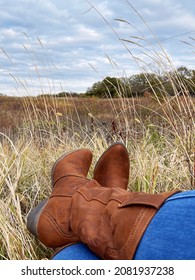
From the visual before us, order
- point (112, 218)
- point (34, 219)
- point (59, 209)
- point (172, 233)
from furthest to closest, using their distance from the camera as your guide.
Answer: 1. point (34, 219)
2. point (59, 209)
3. point (112, 218)
4. point (172, 233)

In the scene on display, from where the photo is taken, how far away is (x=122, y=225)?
112 centimetres

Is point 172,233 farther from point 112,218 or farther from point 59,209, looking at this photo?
point 59,209

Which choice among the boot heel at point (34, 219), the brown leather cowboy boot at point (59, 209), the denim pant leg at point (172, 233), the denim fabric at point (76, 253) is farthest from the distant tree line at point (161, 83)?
the denim pant leg at point (172, 233)

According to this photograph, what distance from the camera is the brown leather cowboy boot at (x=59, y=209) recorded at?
56.8 inches

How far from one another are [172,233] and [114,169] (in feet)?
2.56

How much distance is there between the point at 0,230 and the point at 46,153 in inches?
44.8

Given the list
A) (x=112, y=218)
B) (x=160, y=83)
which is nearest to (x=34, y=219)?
(x=112, y=218)

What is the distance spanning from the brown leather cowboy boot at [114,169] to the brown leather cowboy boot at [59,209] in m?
0.09

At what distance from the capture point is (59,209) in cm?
146

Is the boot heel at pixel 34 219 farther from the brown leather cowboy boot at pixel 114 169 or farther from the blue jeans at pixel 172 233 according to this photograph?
the blue jeans at pixel 172 233

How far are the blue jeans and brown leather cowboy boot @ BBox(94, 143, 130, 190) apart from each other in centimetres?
70

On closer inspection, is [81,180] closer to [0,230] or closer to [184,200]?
[0,230]
